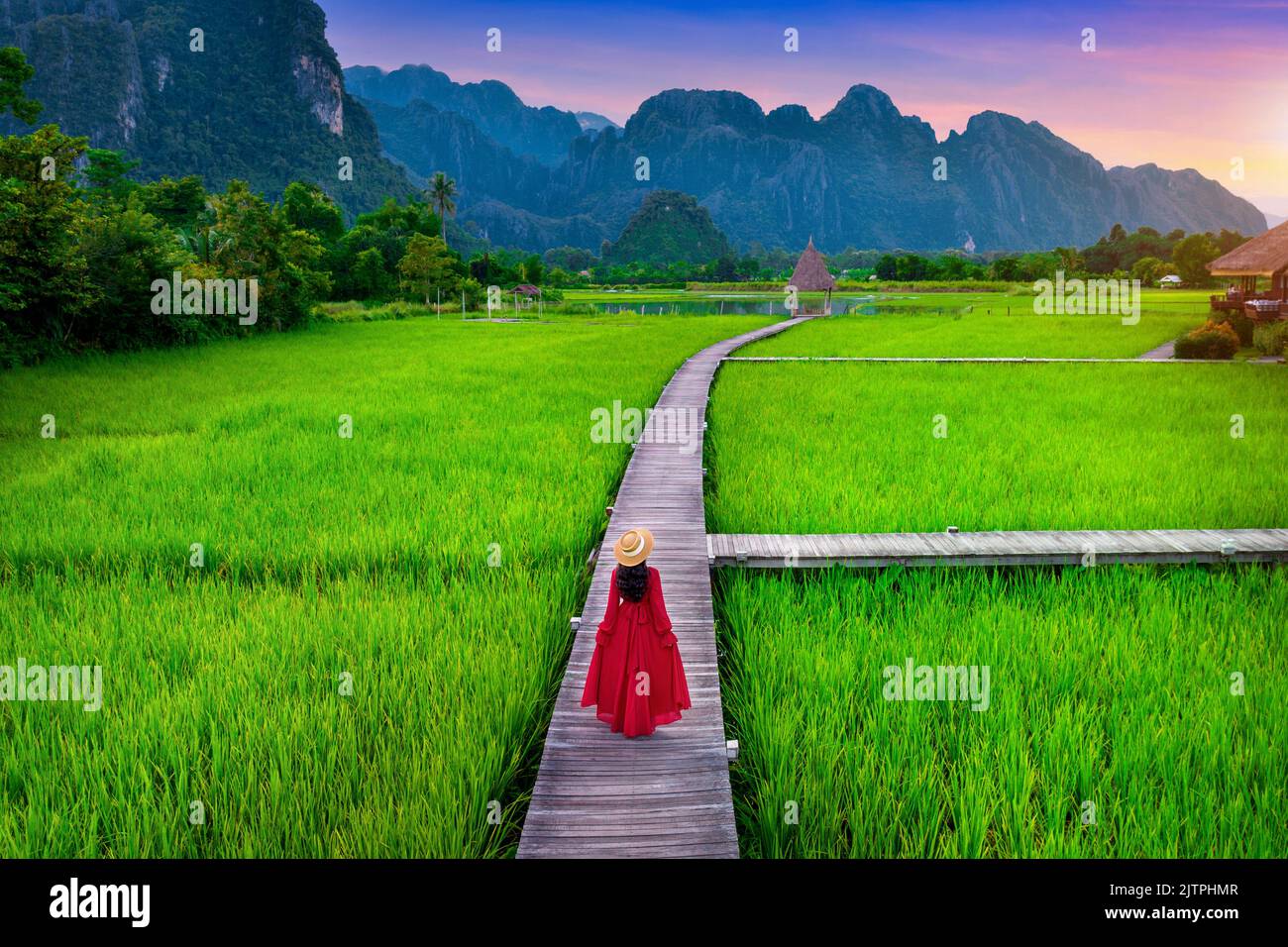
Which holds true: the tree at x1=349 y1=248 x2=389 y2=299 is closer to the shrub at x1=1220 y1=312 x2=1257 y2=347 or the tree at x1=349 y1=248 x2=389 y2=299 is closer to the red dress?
the shrub at x1=1220 y1=312 x2=1257 y2=347

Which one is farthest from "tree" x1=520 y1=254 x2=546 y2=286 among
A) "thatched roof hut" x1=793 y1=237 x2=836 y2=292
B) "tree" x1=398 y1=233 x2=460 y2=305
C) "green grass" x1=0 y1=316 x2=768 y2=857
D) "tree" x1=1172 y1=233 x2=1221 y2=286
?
"green grass" x1=0 y1=316 x2=768 y2=857

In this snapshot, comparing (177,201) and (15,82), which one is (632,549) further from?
(177,201)

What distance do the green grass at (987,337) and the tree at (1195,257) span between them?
25077 millimetres

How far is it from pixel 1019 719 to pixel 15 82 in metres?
26.2

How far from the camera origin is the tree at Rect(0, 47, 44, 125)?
19391 mm

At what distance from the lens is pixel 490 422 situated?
33.7 feet

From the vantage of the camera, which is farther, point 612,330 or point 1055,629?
point 612,330

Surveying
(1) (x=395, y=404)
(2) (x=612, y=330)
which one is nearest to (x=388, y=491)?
(1) (x=395, y=404)

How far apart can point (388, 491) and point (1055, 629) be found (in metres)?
5.28

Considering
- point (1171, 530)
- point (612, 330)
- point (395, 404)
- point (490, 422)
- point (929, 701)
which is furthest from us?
point (612, 330)

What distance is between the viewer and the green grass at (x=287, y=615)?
9.20 ft

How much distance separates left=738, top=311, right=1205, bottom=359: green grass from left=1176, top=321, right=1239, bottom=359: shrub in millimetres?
889
